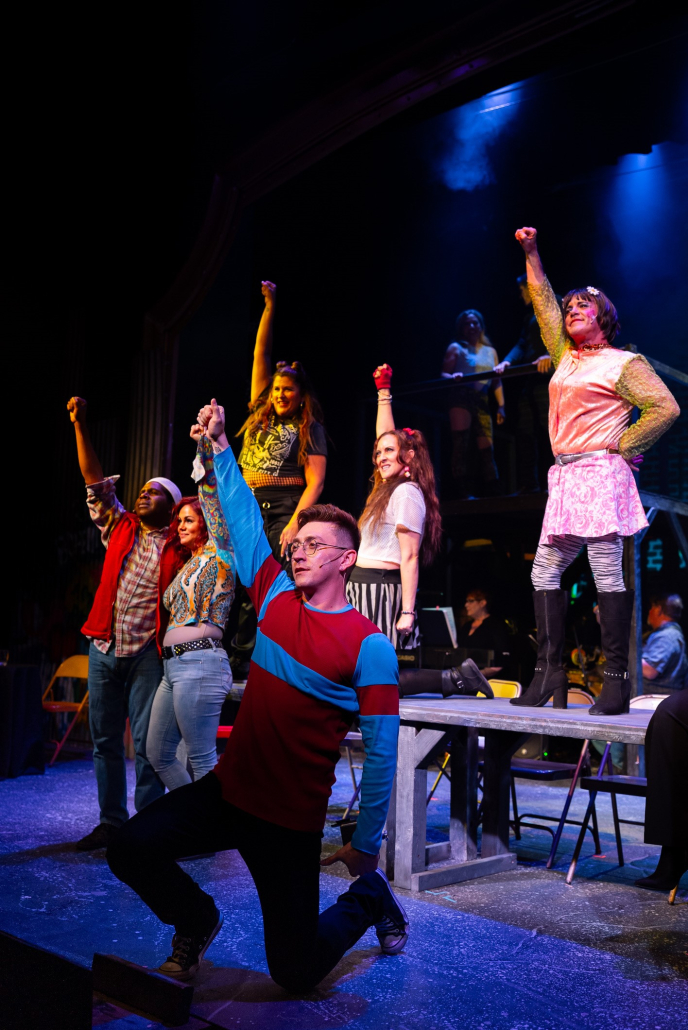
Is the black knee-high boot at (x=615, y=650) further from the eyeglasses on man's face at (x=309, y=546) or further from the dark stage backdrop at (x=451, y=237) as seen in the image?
the dark stage backdrop at (x=451, y=237)

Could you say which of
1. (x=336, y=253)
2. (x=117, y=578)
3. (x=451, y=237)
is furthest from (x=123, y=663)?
(x=451, y=237)

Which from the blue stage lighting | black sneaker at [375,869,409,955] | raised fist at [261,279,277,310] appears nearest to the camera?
black sneaker at [375,869,409,955]

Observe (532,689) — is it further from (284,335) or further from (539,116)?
(539,116)

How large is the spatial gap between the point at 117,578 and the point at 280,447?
4.68 ft

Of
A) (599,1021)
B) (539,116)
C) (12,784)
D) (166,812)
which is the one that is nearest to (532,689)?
(599,1021)

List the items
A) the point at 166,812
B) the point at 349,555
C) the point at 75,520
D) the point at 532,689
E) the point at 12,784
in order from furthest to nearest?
the point at 75,520
the point at 12,784
the point at 532,689
the point at 349,555
the point at 166,812

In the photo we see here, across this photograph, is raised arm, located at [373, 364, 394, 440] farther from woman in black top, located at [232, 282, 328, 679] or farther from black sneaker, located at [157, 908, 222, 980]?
black sneaker, located at [157, 908, 222, 980]

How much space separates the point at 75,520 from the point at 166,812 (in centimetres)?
711

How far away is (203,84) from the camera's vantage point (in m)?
8.02

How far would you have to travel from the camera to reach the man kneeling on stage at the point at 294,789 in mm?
2521

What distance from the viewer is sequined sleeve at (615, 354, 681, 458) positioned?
3873 millimetres

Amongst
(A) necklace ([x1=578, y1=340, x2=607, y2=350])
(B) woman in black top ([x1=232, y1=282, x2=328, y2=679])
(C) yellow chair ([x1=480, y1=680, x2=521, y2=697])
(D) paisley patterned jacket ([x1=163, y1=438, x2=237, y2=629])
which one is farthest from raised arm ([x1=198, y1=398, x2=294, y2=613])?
(C) yellow chair ([x1=480, y1=680, x2=521, y2=697])

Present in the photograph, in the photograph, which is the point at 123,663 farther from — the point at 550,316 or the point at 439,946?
the point at 550,316

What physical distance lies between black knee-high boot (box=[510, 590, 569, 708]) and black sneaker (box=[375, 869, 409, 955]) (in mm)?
1418
